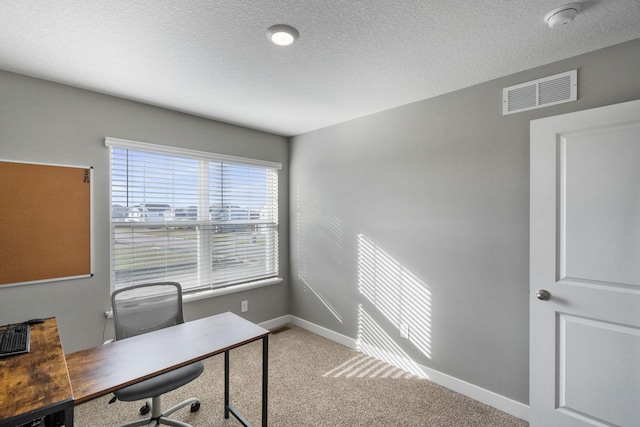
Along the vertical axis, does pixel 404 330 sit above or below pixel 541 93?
below

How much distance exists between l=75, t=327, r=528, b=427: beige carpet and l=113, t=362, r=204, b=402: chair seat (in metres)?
0.52

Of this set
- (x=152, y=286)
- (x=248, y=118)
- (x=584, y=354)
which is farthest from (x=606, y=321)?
(x=248, y=118)

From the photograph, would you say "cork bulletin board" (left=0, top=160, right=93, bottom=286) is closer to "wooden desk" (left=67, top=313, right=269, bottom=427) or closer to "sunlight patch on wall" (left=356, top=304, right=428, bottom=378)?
"wooden desk" (left=67, top=313, right=269, bottom=427)

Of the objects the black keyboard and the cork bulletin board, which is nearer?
the black keyboard

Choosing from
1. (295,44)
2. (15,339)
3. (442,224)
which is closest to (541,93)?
(442,224)

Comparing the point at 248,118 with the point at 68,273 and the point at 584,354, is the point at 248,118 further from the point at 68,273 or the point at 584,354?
the point at 584,354

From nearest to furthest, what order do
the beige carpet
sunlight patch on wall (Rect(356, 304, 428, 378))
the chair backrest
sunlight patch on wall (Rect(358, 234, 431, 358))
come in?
1. the chair backrest
2. the beige carpet
3. sunlight patch on wall (Rect(358, 234, 431, 358))
4. sunlight patch on wall (Rect(356, 304, 428, 378))

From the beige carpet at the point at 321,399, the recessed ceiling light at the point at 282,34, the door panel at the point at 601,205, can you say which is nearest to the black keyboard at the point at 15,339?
the beige carpet at the point at 321,399

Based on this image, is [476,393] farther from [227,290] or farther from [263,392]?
[227,290]

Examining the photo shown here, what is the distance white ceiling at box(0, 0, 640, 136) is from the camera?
1519mm

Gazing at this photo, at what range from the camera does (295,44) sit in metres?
1.83

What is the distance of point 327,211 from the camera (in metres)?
3.57

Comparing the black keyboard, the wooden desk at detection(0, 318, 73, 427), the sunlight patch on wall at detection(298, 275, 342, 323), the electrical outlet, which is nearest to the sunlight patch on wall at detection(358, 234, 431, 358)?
the electrical outlet

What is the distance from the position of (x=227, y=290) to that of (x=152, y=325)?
1.30 metres
